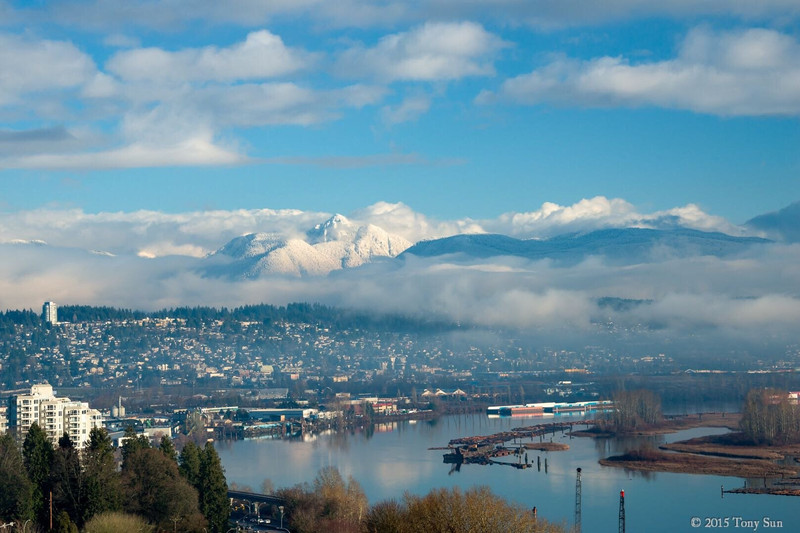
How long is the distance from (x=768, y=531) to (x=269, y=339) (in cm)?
10536

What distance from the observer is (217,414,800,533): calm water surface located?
27.5 meters

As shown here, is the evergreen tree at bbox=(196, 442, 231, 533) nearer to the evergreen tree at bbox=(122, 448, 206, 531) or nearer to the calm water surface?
the evergreen tree at bbox=(122, 448, 206, 531)

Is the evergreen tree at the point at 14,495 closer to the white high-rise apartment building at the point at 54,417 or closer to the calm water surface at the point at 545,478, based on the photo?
the calm water surface at the point at 545,478

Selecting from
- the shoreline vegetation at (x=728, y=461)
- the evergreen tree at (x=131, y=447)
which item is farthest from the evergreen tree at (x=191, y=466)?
the shoreline vegetation at (x=728, y=461)

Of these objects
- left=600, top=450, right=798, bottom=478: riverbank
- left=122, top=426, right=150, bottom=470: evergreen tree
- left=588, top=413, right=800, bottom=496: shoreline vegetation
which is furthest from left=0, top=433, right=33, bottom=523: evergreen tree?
left=600, top=450, right=798, bottom=478: riverbank

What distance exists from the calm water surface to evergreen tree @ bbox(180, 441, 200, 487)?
6.56 meters

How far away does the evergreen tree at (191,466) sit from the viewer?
73.2ft

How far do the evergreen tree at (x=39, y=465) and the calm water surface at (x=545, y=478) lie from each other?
32.6 ft

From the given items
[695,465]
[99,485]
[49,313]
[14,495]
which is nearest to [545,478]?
[695,465]

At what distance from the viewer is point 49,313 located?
117m

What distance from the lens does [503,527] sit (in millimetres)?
15523

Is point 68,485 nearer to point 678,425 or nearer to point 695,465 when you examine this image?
point 695,465

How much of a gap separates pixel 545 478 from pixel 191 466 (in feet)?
49.1

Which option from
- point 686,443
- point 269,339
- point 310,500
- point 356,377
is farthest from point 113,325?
point 310,500
